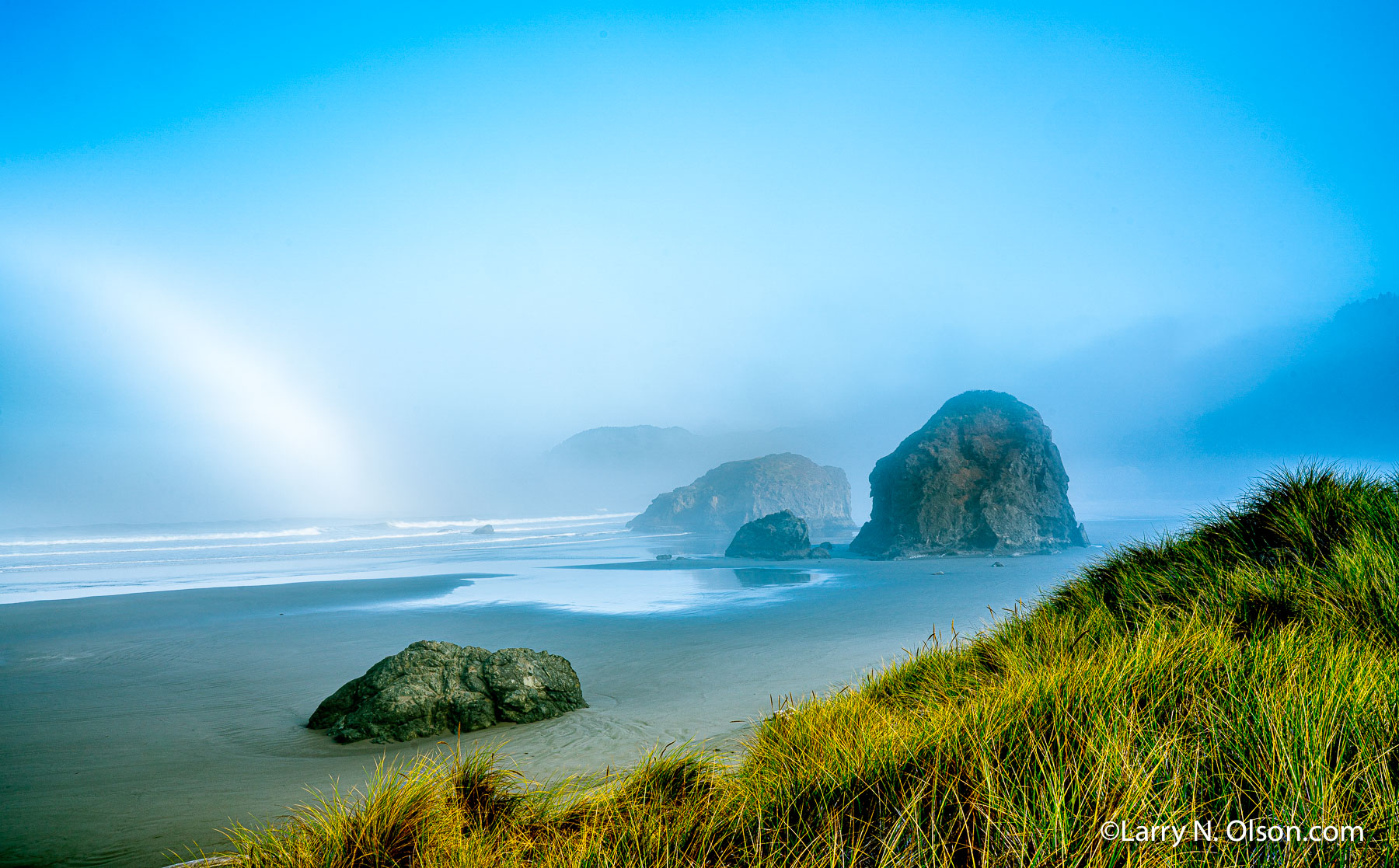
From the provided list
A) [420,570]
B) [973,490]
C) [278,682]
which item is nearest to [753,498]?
[973,490]

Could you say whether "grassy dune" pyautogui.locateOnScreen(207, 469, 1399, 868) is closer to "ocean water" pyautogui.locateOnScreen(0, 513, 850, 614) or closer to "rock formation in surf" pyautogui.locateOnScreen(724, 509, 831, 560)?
"ocean water" pyautogui.locateOnScreen(0, 513, 850, 614)

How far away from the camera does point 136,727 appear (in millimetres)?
8039

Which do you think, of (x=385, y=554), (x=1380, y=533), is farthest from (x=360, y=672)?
(x=385, y=554)

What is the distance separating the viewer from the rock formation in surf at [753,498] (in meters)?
95.4

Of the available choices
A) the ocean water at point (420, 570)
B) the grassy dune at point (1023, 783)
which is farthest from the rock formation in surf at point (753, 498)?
the grassy dune at point (1023, 783)

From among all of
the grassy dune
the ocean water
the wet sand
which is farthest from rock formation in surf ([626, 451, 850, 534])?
the grassy dune

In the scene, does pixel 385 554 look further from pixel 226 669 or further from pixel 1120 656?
pixel 1120 656

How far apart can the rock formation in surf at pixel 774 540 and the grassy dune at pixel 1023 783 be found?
117ft

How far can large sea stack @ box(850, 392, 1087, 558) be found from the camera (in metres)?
45.3

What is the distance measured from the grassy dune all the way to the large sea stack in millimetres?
41152

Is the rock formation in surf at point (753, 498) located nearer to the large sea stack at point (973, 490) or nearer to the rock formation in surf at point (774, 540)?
the large sea stack at point (973, 490)

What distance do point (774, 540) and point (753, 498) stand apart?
69286 mm

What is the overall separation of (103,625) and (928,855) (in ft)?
68.6

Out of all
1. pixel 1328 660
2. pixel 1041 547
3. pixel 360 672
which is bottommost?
pixel 1041 547
